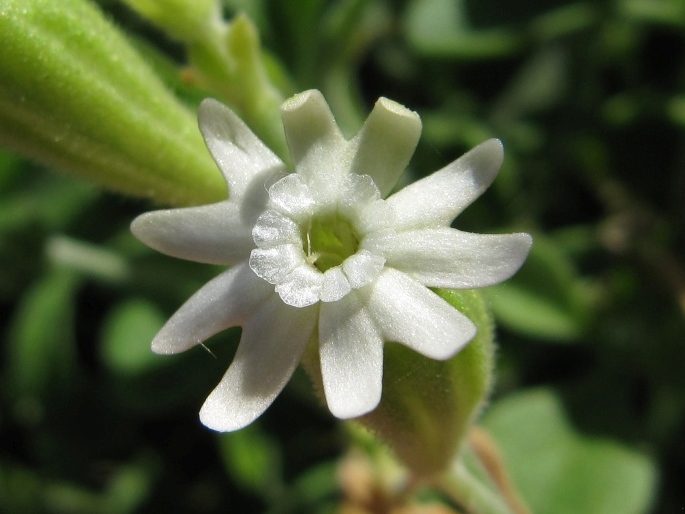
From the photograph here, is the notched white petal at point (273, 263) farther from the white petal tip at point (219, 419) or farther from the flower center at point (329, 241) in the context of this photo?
the white petal tip at point (219, 419)

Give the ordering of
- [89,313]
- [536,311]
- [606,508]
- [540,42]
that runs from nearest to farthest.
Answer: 1. [606,508]
2. [536,311]
3. [540,42]
4. [89,313]

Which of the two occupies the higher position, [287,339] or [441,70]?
[287,339]

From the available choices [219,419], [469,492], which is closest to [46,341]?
[469,492]

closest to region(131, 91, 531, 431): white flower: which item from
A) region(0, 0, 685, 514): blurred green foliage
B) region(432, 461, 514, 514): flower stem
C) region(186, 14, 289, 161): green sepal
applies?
region(186, 14, 289, 161): green sepal

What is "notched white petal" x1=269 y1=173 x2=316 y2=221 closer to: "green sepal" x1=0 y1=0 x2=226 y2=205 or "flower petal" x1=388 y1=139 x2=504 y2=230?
"flower petal" x1=388 y1=139 x2=504 y2=230

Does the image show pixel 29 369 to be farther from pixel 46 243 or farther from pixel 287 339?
pixel 287 339

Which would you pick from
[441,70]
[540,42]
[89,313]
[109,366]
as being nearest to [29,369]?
[109,366]

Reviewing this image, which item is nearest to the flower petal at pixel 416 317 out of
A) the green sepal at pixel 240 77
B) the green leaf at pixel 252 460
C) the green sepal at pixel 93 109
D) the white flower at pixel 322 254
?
the white flower at pixel 322 254

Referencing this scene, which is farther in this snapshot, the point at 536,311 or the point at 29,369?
the point at 29,369
